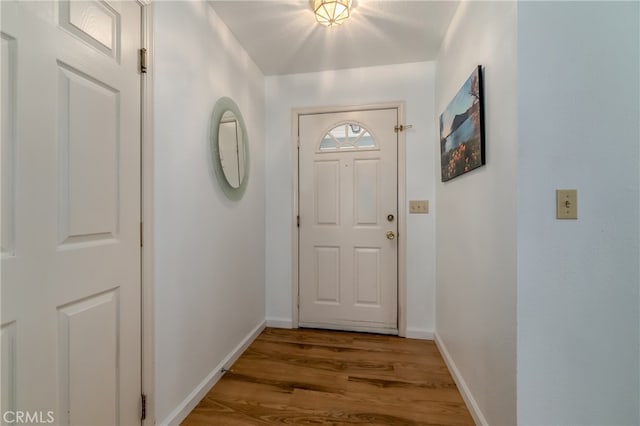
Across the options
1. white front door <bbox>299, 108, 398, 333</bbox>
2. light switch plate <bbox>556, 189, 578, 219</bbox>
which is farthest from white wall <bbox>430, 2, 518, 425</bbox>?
white front door <bbox>299, 108, 398, 333</bbox>

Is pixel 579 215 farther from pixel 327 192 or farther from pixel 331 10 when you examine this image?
pixel 327 192

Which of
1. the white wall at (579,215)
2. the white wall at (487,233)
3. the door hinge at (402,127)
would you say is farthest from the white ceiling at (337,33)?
the white wall at (579,215)

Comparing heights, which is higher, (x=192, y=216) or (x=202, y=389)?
(x=192, y=216)

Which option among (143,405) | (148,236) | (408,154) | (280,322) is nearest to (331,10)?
(408,154)

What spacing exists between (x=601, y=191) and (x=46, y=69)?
1.97 m

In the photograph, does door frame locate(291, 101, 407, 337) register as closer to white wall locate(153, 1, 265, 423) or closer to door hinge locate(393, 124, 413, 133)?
door hinge locate(393, 124, 413, 133)

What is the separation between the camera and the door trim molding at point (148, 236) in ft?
4.12

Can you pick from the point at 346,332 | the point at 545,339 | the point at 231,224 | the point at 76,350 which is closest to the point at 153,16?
the point at 231,224

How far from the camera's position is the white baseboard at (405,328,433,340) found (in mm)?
2395

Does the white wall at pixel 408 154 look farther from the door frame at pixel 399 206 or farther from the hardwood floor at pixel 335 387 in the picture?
the hardwood floor at pixel 335 387

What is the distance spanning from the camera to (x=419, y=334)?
7.91ft

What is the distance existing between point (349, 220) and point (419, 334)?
118cm

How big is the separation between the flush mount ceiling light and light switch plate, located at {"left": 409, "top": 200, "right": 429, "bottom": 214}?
1.50 meters

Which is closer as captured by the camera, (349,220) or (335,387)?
(335,387)
